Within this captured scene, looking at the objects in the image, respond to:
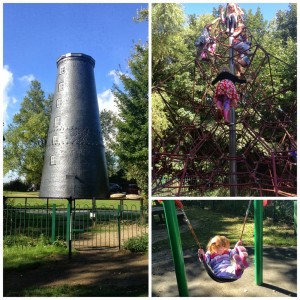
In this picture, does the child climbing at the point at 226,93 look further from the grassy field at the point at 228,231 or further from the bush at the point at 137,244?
the bush at the point at 137,244

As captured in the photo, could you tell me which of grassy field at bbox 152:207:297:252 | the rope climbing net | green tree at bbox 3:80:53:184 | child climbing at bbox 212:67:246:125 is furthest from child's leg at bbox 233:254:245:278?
green tree at bbox 3:80:53:184

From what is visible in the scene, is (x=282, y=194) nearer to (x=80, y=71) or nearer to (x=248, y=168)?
(x=248, y=168)

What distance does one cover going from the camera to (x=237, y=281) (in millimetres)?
3848

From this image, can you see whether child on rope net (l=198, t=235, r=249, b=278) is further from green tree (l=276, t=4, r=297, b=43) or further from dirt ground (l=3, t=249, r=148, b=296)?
green tree (l=276, t=4, r=297, b=43)

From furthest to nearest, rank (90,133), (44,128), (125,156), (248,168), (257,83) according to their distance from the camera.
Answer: (44,128), (125,156), (90,133), (257,83), (248,168)

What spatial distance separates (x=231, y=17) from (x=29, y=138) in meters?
10.7

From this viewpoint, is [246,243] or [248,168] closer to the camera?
[248,168]

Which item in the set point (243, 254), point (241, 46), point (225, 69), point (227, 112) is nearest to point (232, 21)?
point (241, 46)

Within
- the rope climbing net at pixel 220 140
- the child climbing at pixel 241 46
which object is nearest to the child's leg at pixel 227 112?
the rope climbing net at pixel 220 140

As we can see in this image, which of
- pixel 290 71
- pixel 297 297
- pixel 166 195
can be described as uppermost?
pixel 290 71

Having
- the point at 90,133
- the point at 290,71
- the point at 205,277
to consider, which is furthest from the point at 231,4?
the point at 90,133

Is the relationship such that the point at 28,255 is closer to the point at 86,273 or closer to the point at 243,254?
the point at 86,273

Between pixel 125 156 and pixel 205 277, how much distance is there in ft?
26.7

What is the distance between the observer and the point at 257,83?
3.54 m
